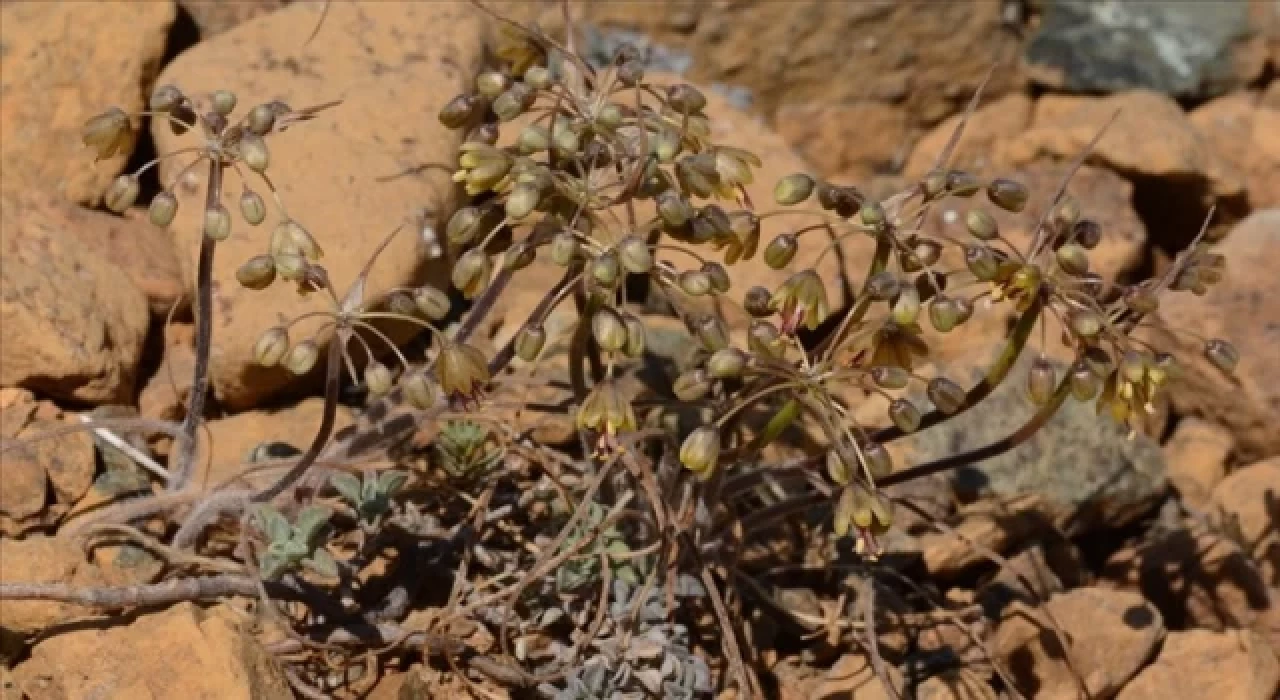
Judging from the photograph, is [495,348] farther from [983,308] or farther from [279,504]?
[983,308]

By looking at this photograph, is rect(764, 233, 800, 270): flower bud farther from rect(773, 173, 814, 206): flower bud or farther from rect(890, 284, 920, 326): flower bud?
rect(890, 284, 920, 326): flower bud

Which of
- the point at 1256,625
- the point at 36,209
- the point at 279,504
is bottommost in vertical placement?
the point at 1256,625

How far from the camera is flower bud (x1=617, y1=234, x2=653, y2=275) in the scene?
3.07 m

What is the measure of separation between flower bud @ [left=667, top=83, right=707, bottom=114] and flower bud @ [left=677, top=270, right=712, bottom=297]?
46 cm

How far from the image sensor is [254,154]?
3252 mm

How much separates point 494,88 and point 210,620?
1.23m

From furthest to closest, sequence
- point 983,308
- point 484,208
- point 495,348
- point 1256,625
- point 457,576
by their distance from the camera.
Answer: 1. point 983,308
2. point 495,348
3. point 1256,625
4. point 457,576
5. point 484,208

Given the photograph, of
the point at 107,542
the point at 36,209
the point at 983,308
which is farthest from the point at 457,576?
the point at 983,308

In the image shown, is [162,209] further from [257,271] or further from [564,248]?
[564,248]

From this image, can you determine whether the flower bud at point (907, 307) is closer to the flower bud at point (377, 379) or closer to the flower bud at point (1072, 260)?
the flower bud at point (1072, 260)

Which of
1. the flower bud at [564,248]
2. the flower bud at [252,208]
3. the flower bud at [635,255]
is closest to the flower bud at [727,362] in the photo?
the flower bud at [635,255]

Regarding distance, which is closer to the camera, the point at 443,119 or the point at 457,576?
the point at 443,119

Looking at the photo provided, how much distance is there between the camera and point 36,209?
4.49 m

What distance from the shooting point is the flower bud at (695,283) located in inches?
125
